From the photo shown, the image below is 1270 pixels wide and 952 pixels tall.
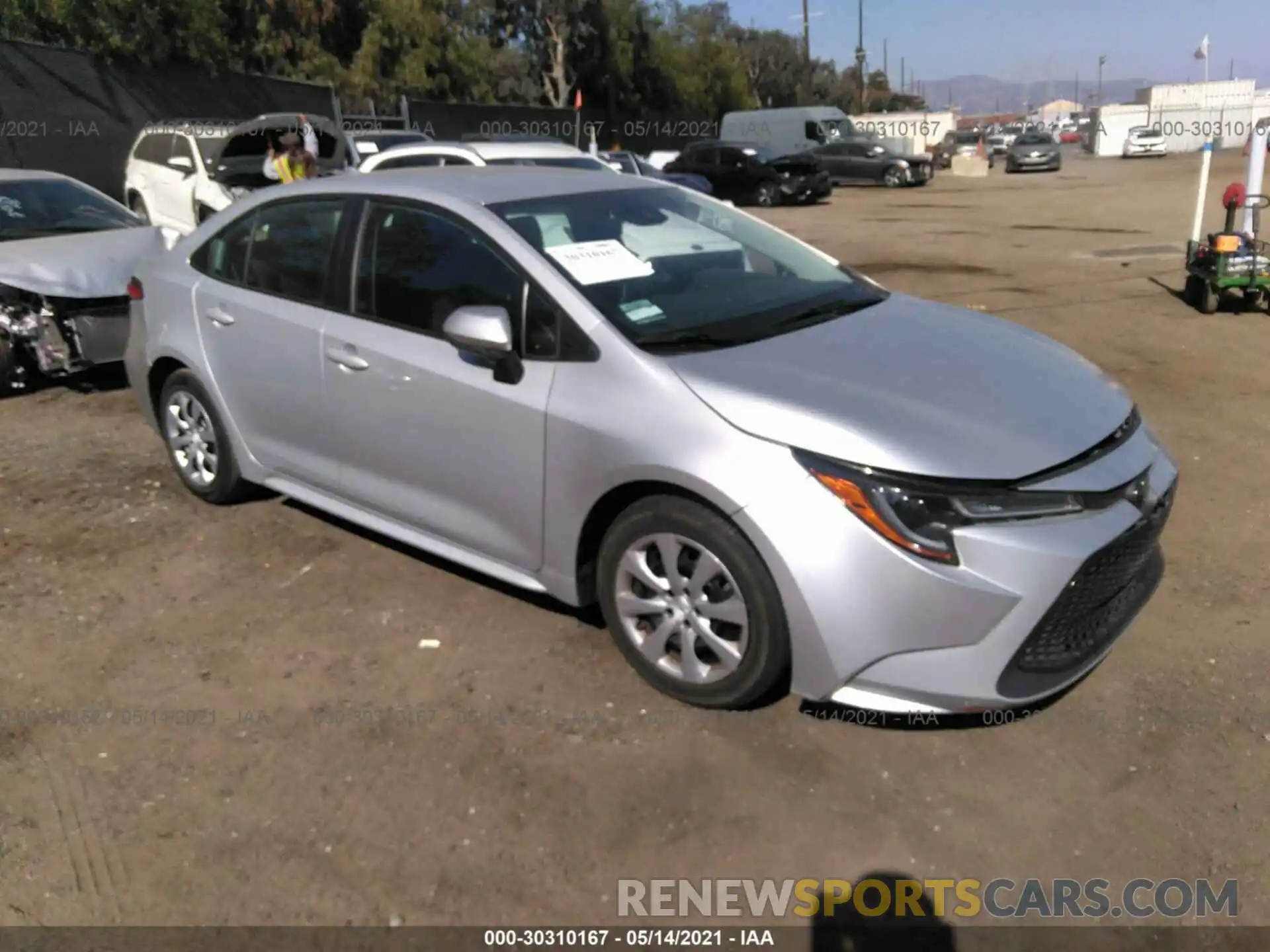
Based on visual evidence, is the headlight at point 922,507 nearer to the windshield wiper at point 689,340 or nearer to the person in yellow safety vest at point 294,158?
the windshield wiper at point 689,340

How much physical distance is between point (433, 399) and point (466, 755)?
127cm

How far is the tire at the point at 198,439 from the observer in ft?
16.3

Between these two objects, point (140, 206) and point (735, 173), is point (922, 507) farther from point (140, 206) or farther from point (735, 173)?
point (735, 173)

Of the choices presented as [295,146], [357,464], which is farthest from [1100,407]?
[295,146]

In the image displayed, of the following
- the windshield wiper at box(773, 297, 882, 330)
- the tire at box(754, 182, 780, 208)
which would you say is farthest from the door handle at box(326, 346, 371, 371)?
the tire at box(754, 182, 780, 208)

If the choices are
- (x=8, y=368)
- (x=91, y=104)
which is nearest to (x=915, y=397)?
(x=8, y=368)

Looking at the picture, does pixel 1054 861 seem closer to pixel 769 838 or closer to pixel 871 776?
pixel 871 776

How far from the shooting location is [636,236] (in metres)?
4.03

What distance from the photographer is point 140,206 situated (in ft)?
47.3

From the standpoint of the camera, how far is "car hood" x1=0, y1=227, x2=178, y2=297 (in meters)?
7.09

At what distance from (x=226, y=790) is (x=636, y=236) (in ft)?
7.76

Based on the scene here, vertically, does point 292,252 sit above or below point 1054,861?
above

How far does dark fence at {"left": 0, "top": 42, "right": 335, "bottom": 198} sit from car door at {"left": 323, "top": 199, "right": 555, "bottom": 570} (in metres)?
14.4

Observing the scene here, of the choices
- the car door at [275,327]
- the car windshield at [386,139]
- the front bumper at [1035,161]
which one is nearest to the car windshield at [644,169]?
the car windshield at [386,139]
